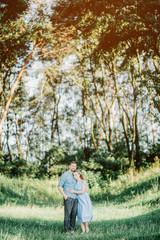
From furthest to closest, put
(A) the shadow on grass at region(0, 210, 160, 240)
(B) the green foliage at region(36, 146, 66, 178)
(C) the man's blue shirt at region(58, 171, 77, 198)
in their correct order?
1. (B) the green foliage at region(36, 146, 66, 178)
2. (C) the man's blue shirt at region(58, 171, 77, 198)
3. (A) the shadow on grass at region(0, 210, 160, 240)

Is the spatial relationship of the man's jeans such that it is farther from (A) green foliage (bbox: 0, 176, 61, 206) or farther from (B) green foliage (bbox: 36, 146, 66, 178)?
(B) green foliage (bbox: 36, 146, 66, 178)

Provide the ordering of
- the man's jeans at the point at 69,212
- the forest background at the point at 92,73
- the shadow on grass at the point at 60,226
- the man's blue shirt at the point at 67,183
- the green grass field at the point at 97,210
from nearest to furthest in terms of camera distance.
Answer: the green grass field at the point at 97,210, the shadow on grass at the point at 60,226, the man's jeans at the point at 69,212, the man's blue shirt at the point at 67,183, the forest background at the point at 92,73

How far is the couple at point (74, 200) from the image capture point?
605 centimetres

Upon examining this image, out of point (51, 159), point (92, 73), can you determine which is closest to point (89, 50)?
point (92, 73)

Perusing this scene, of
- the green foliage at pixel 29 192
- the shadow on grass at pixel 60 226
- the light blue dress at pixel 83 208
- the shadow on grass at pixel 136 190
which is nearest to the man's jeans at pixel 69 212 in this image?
the light blue dress at pixel 83 208

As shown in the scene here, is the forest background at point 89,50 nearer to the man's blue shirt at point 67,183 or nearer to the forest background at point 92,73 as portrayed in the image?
the forest background at point 92,73

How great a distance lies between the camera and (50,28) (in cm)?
1573

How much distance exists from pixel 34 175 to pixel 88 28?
11235 millimetres

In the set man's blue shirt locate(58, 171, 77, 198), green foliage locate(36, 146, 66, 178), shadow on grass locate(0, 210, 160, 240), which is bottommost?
shadow on grass locate(0, 210, 160, 240)

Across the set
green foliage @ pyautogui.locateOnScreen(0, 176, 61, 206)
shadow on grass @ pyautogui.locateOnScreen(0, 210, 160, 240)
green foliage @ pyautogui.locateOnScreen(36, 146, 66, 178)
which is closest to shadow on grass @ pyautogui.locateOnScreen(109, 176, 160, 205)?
green foliage @ pyautogui.locateOnScreen(0, 176, 61, 206)

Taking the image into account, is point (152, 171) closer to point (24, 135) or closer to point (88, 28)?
point (88, 28)

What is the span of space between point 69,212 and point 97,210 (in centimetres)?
440

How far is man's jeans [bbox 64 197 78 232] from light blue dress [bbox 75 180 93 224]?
0.33ft

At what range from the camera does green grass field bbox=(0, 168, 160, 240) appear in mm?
5502
